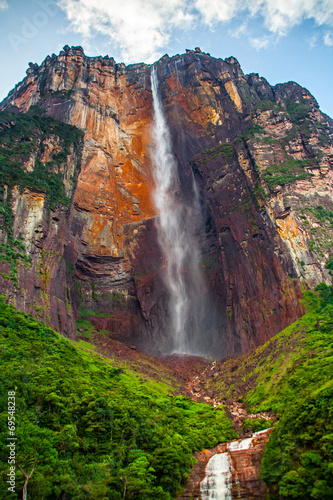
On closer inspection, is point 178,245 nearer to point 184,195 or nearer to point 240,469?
point 184,195

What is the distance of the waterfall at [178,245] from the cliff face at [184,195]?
1.51 meters

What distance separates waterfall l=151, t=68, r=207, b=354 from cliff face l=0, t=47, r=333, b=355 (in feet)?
4.96

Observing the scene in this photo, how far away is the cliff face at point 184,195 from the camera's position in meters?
34.9

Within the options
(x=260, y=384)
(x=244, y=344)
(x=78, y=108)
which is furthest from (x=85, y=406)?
(x=78, y=108)

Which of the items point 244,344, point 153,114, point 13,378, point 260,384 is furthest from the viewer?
point 153,114

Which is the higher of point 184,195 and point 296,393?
point 184,195

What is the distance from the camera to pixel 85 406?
54.0ft

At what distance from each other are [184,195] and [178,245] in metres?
9.60

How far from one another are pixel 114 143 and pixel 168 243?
2112 cm

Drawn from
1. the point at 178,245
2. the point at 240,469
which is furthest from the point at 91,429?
the point at 178,245

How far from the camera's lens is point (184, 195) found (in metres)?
55.8

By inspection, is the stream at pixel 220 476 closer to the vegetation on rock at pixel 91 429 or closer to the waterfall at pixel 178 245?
the vegetation on rock at pixel 91 429

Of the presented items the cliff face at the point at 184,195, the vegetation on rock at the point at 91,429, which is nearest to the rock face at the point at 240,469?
the vegetation on rock at the point at 91,429

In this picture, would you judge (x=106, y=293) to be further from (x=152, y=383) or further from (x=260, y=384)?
(x=260, y=384)
